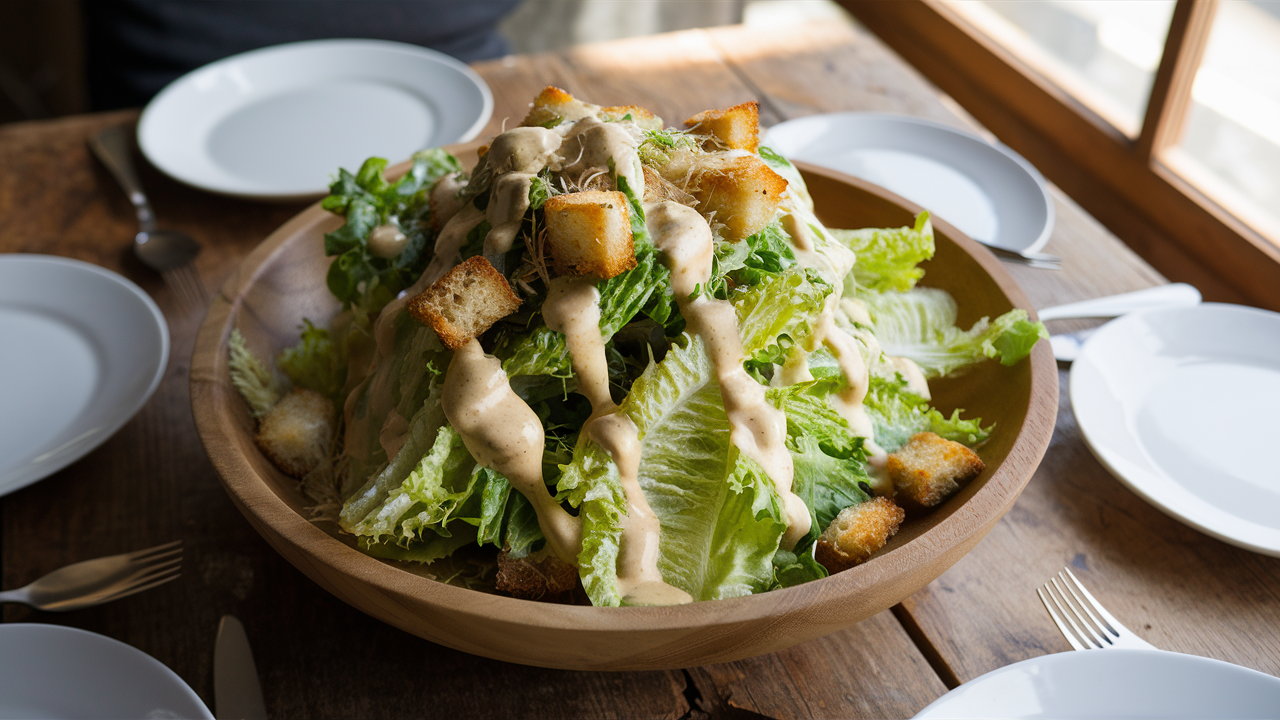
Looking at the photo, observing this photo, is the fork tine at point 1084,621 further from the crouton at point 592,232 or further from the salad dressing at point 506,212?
the salad dressing at point 506,212

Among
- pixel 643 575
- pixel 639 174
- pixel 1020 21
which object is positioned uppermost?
pixel 639 174

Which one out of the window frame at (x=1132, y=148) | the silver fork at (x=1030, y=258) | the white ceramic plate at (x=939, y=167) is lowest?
the window frame at (x=1132, y=148)

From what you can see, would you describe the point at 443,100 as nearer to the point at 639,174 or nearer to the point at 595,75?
the point at 595,75

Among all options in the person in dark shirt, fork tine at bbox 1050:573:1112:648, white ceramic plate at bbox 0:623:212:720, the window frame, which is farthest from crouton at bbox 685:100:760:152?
the person in dark shirt

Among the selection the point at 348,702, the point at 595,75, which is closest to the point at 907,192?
the point at 595,75

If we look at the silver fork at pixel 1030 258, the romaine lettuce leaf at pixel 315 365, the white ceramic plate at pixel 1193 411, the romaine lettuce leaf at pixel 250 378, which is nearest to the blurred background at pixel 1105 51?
the silver fork at pixel 1030 258

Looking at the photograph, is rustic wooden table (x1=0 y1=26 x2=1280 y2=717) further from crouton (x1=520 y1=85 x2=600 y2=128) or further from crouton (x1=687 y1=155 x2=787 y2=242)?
crouton (x1=520 y1=85 x2=600 y2=128)

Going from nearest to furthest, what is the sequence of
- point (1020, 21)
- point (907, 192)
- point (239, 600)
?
1. point (239, 600)
2. point (907, 192)
3. point (1020, 21)

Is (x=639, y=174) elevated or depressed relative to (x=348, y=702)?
elevated
